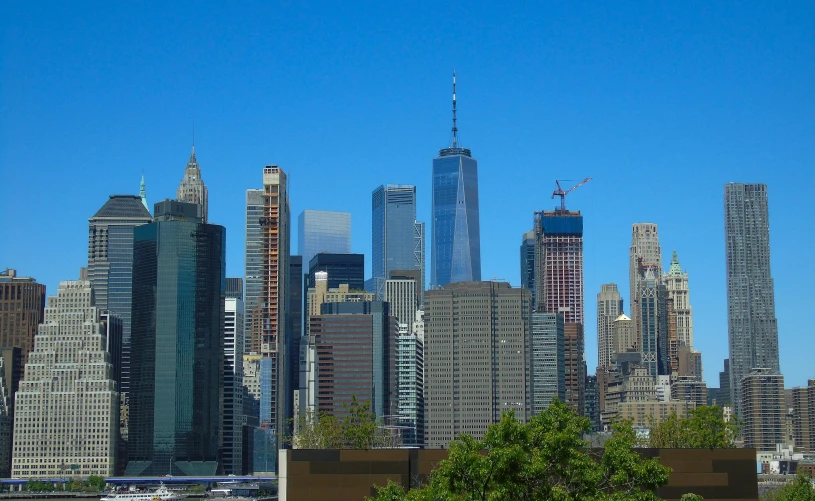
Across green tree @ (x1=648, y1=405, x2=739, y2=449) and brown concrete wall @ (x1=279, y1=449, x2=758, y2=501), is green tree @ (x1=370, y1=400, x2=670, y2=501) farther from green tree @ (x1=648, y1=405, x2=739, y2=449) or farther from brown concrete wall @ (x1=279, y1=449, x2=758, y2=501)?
green tree @ (x1=648, y1=405, x2=739, y2=449)

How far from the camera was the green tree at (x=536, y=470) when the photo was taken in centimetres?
4906

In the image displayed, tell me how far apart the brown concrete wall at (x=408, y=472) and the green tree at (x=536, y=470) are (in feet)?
36.3

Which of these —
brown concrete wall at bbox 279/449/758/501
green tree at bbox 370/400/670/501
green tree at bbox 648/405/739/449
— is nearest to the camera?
green tree at bbox 370/400/670/501

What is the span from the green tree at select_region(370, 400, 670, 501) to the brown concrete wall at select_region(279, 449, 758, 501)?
1106cm

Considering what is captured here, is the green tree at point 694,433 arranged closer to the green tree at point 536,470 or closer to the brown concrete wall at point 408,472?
the brown concrete wall at point 408,472

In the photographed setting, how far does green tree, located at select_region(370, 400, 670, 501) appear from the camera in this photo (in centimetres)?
4906

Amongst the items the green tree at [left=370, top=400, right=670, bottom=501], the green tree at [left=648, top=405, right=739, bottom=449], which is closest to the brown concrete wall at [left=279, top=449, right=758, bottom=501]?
the green tree at [left=370, top=400, right=670, bottom=501]

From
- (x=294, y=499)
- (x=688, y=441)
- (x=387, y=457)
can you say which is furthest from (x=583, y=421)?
(x=688, y=441)

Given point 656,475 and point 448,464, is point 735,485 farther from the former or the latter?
point 448,464

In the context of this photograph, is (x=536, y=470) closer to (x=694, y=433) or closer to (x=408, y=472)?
(x=408, y=472)

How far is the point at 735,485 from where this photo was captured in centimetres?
6538

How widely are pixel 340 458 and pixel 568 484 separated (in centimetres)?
1770

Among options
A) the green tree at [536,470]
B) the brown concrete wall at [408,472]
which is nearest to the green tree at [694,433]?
the brown concrete wall at [408,472]

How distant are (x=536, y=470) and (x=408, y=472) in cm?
1674
